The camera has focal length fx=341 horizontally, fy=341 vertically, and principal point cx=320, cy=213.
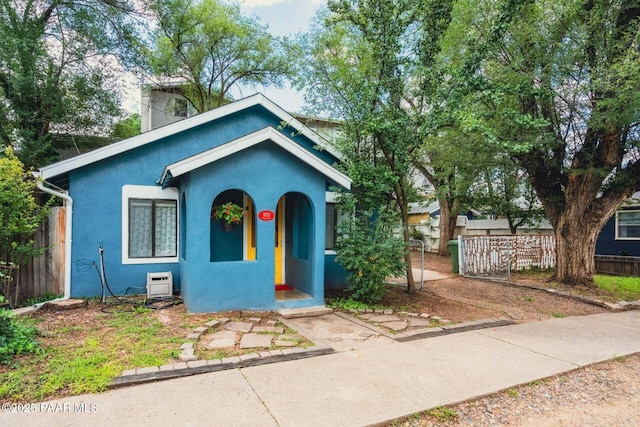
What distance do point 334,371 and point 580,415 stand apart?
246 centimetres

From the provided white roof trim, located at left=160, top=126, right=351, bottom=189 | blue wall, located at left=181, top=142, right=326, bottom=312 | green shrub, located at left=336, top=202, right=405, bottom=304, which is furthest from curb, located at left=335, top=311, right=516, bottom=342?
white roof trim, located at left=160, top=126, right=351, bottom=189

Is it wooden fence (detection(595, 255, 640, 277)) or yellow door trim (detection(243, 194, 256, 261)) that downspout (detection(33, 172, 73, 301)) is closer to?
yellow door trim (detection(243, 194, 256, 261))

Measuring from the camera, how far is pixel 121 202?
7195 millimetres

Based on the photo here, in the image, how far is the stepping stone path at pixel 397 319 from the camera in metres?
5.83

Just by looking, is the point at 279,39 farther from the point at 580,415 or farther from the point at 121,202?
the point at 580,415

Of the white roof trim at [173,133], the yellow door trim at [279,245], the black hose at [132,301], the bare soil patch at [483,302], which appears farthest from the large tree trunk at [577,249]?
the black hose at [132,301]

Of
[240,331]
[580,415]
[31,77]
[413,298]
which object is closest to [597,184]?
[413,298]

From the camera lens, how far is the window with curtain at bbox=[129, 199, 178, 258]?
7293mm

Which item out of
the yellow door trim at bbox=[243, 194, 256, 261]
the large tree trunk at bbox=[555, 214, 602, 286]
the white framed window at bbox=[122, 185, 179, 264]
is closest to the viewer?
the white framed window at bbox=[122, 185, 179, 264]

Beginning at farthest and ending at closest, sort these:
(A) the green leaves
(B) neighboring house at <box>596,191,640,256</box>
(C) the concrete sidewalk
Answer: (B) neighboring house at <box>596,191,640,256</box>
(A) the green leaves
(C) the concrete sidewalk

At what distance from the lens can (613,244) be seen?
15766 mm

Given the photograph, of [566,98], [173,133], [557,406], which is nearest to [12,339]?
[173,133]

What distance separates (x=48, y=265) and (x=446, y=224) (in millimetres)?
15970

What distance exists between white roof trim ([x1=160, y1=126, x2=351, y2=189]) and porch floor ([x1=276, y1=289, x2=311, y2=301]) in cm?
245
